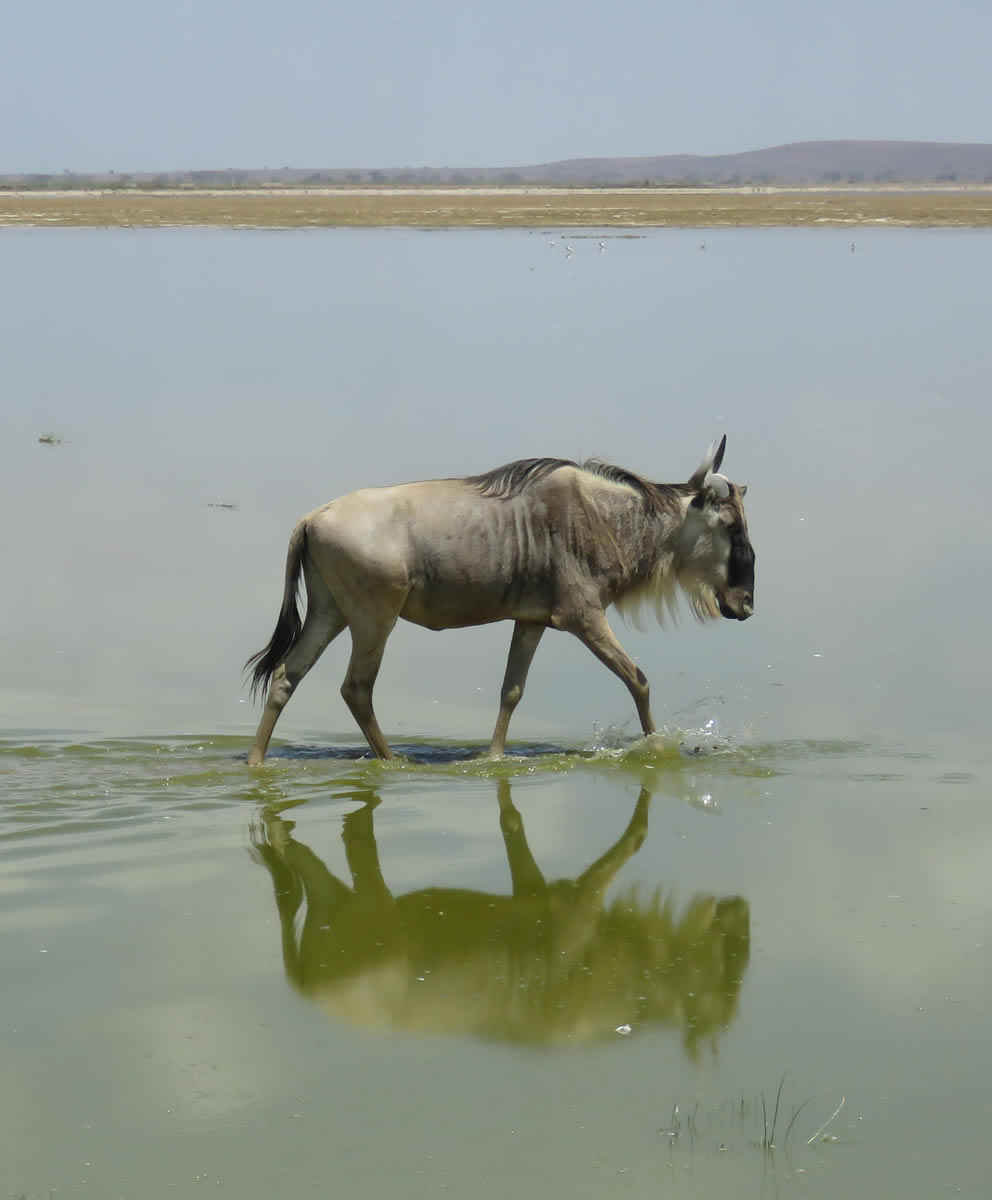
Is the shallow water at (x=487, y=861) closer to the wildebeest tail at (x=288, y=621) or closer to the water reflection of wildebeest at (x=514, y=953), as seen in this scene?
the water reflection of wildebeest at (x=514, y=953)

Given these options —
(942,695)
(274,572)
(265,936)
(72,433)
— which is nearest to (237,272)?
(72,433)

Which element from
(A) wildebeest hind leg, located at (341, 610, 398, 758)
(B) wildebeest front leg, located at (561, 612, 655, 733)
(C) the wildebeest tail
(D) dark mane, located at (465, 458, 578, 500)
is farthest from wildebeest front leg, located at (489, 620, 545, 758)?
(C) the wildebeest tail

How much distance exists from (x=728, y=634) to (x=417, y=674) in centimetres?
249

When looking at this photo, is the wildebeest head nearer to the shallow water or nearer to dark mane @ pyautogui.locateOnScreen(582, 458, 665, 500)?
dark mane @ pyautogui.locateOnScreen(582, 458, 665, 500)

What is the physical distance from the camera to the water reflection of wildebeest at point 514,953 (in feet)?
22.2

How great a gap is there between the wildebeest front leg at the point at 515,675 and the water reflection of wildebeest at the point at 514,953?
1585mm

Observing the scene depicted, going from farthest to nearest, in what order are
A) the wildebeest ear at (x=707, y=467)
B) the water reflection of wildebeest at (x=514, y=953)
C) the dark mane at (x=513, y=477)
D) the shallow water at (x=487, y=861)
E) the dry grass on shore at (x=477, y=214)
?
the dry grass on shore at (x=477, y=214)
the wildebeest ear at (x=707, y=467)
the dark mane at (x=513, y=477)
the water reflection of wildebeest at (x=514, y=953)
the shallow water at (x=487, y=861)

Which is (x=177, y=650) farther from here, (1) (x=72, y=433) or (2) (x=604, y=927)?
(1) (x=72, y=433)

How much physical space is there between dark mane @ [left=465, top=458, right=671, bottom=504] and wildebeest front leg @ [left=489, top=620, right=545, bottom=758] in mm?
803

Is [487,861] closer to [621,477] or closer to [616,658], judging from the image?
[616,658]

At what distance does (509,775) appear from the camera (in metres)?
10.2

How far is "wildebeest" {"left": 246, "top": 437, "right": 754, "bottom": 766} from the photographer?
10.4 meters

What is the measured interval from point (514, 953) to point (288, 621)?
3.62 metres

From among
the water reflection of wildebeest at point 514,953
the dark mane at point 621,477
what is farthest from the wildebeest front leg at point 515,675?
the water reflection of wildebeest at point 514,953
